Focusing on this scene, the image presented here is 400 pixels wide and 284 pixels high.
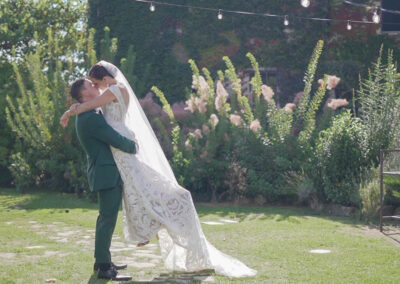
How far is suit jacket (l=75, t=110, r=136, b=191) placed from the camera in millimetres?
4727

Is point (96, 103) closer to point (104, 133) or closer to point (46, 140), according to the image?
point (104, 133)

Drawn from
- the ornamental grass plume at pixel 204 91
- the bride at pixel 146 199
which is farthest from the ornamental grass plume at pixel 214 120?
the bride at pixel 146 199

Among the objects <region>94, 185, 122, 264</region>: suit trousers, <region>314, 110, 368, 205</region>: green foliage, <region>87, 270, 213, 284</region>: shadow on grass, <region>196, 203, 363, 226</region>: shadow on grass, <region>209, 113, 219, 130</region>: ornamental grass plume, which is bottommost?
<region>87, 270, 213, 284</region>: shadow on grass

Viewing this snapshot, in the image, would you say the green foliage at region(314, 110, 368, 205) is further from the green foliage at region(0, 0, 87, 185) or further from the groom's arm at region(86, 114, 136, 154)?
the green foliage at region(0, 0, 87, 185)

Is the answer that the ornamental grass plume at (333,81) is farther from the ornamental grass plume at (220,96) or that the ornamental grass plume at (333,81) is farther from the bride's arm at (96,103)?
the bride's arm at (96,103)

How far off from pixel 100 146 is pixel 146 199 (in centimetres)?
59

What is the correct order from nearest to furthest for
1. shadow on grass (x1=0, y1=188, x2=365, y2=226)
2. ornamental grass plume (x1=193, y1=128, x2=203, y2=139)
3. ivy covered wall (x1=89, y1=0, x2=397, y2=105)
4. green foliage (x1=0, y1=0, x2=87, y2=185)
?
shadow on grass (x1=0, y1=188, x2=365, y2=226)
ornamental grass plume (x1=193, y1=128, x2=203, y2=139)
ivy covered wall (x1=89, y1=0, x2=397, y2=105)
green foliage (x1=0, y1=0, x2=87, y2=185)

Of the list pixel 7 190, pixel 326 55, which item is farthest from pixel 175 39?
pixel 7 190

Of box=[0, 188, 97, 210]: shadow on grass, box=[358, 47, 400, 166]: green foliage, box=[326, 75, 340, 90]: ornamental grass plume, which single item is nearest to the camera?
box=[358, 47, 400, 166]: green foliage

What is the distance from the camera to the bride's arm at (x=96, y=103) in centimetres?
476

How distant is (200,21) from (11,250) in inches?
403

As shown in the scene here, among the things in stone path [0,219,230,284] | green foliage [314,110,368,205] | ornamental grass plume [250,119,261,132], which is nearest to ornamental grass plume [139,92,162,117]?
ornamental grass plume [250,119,261,132]

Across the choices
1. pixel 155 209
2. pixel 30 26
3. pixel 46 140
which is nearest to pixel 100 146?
pixel 155 209

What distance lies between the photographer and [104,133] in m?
4.73
